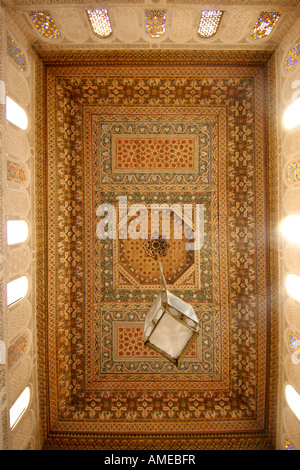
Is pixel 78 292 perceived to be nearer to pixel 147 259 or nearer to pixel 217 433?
pixel 147 259

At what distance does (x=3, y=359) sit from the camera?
154 inches

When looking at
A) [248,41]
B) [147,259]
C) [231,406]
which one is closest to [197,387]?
[231,406]

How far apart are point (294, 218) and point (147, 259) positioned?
291cm

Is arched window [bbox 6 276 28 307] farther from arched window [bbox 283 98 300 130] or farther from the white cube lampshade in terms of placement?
arched window [bbox 283 98 300 130]

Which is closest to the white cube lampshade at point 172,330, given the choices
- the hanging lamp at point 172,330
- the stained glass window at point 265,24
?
the hanging lamp at point 172,330

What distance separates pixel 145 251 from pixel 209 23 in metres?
4.24

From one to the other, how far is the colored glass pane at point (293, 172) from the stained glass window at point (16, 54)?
4.94 m

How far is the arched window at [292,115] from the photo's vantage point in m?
4.14

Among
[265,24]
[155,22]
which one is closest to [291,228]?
[265,24]

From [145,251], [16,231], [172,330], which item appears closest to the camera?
[172,330]

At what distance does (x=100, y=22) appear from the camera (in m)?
4.19

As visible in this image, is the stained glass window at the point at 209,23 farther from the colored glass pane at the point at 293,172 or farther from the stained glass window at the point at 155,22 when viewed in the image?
the colored glass pane at the point at 293,172


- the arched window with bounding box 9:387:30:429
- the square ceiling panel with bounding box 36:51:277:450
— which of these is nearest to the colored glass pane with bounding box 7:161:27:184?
the square ceiling panel with bounding box 36:51:277:450

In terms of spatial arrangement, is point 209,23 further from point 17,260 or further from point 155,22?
point 17,260
